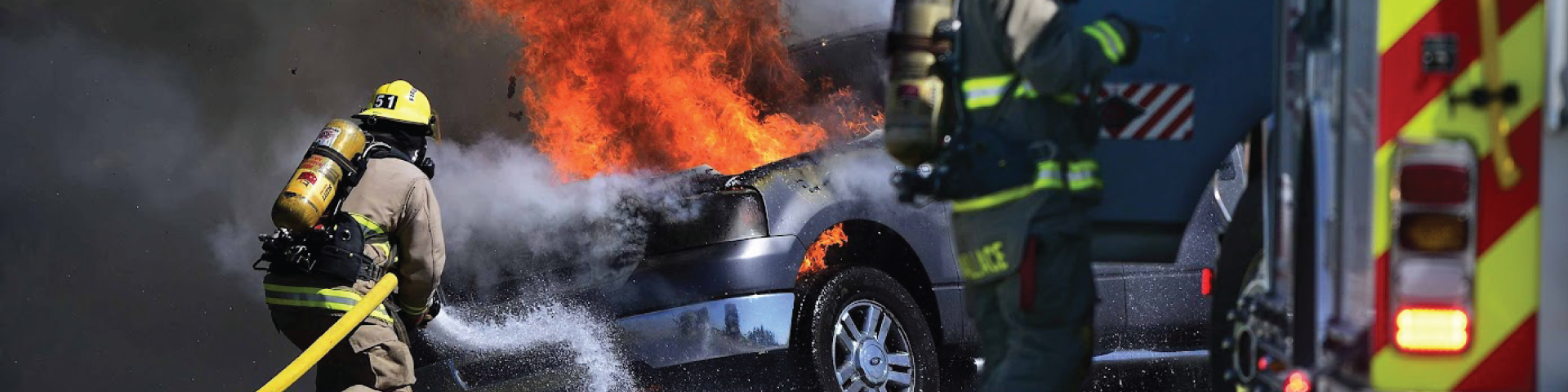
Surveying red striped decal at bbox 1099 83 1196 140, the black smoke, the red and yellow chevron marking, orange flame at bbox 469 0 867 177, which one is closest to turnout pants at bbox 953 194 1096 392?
red striped decal at bbox 1099 83 1196 140

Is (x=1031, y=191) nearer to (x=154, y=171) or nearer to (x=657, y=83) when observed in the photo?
(x=657, y=83)

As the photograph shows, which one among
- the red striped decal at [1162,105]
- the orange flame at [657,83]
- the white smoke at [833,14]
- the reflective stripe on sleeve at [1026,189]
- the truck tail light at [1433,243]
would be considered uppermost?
the white smoke at [833,14]

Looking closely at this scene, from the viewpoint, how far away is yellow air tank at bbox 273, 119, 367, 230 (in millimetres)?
5535

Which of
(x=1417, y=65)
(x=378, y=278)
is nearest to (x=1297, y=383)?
(x=1417, y=65)

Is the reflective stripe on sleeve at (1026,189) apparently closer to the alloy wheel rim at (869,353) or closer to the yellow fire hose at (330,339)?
the alloy wheel rim at (869,353)

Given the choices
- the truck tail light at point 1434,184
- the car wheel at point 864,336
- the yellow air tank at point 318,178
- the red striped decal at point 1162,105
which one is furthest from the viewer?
the car wheel at point 864,336

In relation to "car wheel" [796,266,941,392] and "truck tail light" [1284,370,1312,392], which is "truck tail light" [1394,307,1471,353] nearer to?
"truck tail light" [1284,370,1312,392]

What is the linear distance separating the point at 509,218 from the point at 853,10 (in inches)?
147

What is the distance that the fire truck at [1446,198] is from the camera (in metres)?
2.85

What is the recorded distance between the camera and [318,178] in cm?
562

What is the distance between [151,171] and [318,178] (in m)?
3.24

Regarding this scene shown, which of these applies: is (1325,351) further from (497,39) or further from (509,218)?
(497,39)

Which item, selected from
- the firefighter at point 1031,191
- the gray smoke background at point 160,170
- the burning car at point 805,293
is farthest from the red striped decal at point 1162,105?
the gray smoke background at point 160,170

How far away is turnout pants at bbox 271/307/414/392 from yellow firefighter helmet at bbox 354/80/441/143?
76 cm
